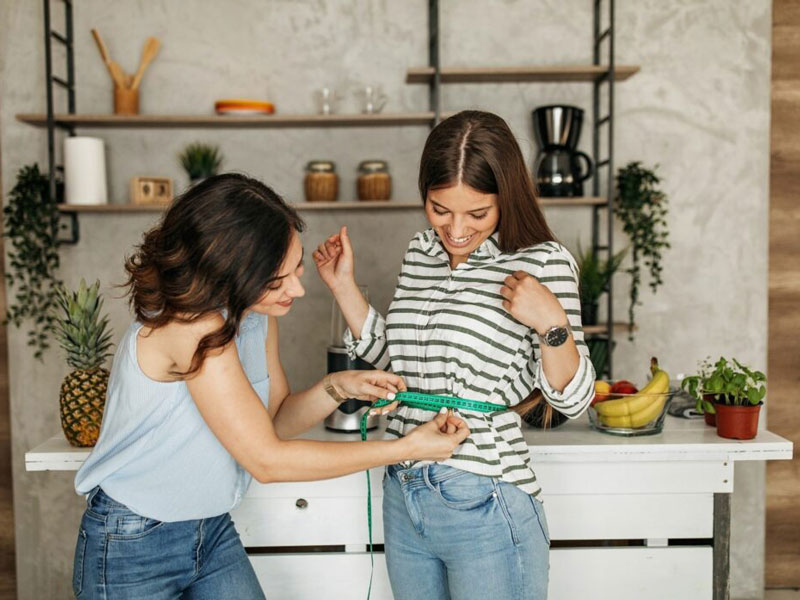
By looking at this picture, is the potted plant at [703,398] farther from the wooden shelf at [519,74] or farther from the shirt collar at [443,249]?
the wooden shelf at [519,74]

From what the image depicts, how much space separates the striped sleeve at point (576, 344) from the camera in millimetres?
1297

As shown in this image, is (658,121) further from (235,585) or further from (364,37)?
(235,585)

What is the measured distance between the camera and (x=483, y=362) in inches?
53.4

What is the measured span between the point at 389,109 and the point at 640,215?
1124 mm

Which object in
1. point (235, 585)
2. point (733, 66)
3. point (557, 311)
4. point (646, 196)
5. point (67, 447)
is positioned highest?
point (733, 66)

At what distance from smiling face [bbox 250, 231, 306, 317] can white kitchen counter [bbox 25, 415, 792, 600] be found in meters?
0.68

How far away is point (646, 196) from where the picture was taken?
304 cm

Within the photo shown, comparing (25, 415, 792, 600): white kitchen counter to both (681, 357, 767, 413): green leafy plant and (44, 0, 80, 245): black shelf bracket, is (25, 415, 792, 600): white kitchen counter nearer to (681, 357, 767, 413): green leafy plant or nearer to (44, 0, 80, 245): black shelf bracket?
(681, 357, 767, 413): green leafy plant

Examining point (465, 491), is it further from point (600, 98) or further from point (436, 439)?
point (600, 98)

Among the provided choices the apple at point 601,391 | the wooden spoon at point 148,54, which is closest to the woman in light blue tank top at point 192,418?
the apple at point 601,391

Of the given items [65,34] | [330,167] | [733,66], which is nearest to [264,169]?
[330,167]

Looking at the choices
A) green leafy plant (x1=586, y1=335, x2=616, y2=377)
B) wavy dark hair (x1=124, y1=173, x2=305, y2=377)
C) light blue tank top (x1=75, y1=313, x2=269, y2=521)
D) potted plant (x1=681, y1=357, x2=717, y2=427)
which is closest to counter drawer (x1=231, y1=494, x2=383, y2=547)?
light blue tank top (x1=75, y1=313, x2=269, y2=521)

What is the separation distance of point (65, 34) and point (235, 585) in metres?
2.59

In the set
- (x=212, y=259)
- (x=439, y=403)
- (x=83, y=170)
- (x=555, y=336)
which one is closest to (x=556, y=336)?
(x=555, y=336)
